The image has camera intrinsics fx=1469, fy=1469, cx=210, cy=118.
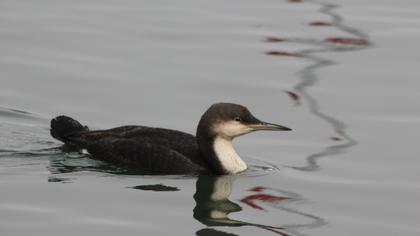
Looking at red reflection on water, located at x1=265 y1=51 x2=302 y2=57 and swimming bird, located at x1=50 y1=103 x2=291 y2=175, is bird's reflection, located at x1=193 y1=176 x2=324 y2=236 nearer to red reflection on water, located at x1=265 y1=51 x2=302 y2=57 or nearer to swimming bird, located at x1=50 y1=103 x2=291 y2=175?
swimming bird, located at x1=50 y1=103 x2=291 y2=175

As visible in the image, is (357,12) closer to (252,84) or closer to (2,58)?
(252,84)

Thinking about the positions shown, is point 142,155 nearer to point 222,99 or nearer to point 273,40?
point 222,99

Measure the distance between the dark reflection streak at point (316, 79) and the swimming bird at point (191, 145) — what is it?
60cm

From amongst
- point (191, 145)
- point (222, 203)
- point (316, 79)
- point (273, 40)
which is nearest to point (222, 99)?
point (316, 79)

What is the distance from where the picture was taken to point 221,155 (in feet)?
42.7

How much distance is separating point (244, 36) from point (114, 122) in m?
3.83

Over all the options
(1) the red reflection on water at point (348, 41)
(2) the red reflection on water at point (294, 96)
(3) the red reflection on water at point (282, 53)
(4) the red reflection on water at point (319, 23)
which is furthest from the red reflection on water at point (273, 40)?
(2) the red reflection on water at point (294, 96)

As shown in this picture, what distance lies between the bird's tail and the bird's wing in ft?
0.77

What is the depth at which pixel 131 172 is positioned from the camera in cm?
1308

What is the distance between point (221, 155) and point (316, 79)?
3.43 metres

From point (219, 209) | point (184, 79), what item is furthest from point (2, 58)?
point (219, 209)

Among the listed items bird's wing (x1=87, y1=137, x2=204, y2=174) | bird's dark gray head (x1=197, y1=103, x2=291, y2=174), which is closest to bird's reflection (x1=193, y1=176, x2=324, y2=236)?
bird's dark gray head (x1=197, y1=103, x2=291, y2=174)

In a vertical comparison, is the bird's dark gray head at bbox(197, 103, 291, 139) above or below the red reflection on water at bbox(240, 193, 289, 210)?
above

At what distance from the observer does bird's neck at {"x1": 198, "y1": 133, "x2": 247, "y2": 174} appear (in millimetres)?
13008
